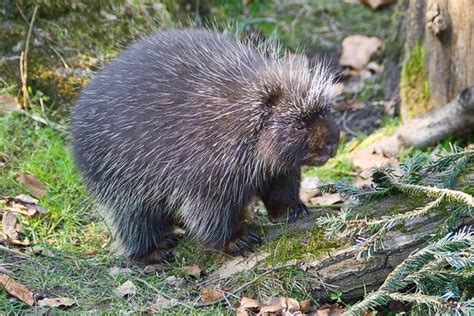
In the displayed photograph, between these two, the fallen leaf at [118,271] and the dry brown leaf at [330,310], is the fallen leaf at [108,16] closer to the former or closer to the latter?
the fallen leaf at [118,271]

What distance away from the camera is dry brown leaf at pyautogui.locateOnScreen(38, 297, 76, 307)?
4742 millimetres

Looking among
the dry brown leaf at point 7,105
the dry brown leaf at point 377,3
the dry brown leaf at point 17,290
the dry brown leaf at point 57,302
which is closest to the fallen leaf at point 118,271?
the dry brown leaf at point 57,302

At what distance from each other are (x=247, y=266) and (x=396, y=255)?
95 centimetres

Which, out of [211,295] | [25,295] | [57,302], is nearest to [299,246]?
[211,295]

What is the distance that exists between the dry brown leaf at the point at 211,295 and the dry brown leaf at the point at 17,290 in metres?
1.00

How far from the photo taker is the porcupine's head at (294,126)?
4891mm

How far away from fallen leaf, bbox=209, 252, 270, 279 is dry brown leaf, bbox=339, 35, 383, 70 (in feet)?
14.4

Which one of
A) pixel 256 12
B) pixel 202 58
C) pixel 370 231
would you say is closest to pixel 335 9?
pixel 256 12

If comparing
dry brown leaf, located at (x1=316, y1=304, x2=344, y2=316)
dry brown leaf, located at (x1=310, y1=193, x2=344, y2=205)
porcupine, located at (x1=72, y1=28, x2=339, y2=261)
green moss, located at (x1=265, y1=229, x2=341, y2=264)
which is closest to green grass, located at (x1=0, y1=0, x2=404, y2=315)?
green moss, located at (x1=265, y1=229, x2=341, y2=264)

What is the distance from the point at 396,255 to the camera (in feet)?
15.0

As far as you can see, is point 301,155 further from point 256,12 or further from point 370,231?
point 256,12

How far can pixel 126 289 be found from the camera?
504cm

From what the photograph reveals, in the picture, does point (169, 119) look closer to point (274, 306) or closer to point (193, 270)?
point (193, 270)

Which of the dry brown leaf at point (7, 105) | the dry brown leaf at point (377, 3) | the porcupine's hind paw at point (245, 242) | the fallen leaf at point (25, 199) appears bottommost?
the fallen leaf at point (25, 199)
